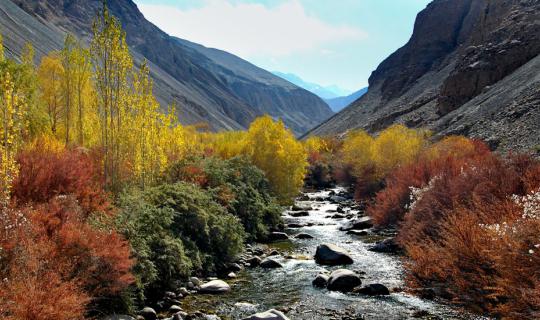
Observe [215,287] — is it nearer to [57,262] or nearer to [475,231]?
[57,262]

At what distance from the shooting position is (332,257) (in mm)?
22938

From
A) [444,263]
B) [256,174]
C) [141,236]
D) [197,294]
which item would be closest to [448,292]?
[444,263]

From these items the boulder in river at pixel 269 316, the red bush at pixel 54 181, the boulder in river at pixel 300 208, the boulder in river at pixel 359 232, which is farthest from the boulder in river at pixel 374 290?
the boulder in river at pixel 300 208

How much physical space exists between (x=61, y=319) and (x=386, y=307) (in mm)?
11628

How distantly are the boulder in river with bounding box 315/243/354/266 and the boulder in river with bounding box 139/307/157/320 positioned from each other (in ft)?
35.7

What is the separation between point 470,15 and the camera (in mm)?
148875

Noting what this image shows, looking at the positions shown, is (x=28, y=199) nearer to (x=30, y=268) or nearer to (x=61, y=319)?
(x=30, y=268)

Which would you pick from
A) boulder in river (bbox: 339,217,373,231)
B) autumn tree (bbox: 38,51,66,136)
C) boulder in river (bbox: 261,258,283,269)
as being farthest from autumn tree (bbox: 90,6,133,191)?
autumn tree (bbox: 38,51,66,136)

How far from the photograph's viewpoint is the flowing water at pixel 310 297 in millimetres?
15828

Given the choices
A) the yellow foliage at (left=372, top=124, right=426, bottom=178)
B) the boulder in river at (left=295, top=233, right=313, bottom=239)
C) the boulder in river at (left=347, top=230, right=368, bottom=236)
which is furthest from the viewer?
the yellow foliage at (left=372, top=124, right=426, bottom=178)

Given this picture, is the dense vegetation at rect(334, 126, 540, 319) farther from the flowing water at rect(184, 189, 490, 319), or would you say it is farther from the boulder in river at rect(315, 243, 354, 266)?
the boulder in river at rect(315, 243, 354, 266)

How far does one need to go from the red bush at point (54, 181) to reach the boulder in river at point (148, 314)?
13.4ft

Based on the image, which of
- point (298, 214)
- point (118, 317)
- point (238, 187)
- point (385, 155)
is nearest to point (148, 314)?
point (118, 317)

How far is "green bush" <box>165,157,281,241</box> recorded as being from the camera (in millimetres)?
26822
